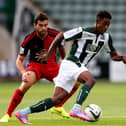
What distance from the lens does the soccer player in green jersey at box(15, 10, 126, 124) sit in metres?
8.39

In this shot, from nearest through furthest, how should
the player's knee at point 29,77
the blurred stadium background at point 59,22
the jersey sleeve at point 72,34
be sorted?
1. the jersey sleeve at point 72,34
2. the player's knee at point 29,77
3. the blurred stadium background at point 59,22

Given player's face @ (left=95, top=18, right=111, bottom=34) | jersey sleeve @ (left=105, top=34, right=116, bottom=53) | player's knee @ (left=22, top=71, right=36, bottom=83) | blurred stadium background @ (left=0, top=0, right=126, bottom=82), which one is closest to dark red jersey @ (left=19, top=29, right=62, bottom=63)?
player's knee @ (left=22, top=71, right=36, bottom=83)

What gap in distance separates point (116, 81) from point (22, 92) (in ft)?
47.0

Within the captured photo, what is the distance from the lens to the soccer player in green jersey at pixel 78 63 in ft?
27.5

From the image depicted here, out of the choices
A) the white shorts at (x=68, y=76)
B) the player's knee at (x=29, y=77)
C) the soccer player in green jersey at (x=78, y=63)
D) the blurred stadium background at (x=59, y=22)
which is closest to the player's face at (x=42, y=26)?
the soccer player in green jersey at (x=78, y=63)

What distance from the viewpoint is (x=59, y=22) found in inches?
1097

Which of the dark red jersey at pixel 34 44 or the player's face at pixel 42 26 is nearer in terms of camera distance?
the player's face at pixel 42 26

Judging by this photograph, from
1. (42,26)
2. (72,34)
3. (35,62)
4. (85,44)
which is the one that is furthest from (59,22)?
(72,34)

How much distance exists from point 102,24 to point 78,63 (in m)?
0.70

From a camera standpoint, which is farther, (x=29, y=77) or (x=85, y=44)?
(x=29, y=77)

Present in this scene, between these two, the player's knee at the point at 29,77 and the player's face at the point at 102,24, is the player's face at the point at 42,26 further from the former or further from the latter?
the player's face at the point at 102,24

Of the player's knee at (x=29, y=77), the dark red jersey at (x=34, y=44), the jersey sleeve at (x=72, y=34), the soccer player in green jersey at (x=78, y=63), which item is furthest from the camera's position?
the dark red jersey at (x=34, y=44)

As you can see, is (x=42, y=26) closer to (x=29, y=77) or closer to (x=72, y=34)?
(x=72, y=34)

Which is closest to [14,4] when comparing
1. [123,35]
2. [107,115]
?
[123,35]
